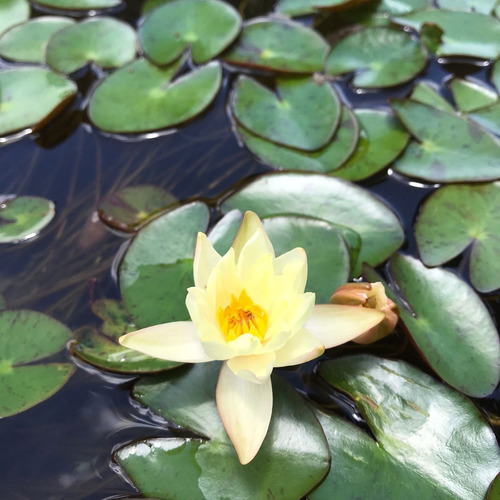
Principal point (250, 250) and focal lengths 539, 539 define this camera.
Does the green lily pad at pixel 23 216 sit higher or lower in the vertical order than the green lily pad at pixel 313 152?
lower

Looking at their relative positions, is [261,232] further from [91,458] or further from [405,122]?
[405,122]

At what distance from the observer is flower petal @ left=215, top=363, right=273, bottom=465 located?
1.30 m

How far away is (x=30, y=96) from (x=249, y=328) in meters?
1.56

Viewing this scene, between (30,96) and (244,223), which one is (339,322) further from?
(30,96)

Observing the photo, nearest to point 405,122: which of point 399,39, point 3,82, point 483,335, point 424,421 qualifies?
point 399,39

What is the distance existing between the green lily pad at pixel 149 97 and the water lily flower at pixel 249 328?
996 mm

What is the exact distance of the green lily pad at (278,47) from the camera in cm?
244

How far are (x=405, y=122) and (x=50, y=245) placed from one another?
4.77 feet

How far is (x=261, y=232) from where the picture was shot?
1.46 meters

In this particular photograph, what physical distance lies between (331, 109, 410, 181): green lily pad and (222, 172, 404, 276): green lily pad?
160mm

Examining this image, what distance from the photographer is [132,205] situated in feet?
6.58

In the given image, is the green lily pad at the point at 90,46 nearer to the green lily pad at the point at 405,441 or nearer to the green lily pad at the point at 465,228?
the green lily pad at the point at 465,228

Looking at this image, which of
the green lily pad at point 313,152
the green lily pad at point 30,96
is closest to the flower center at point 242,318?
the green lily pad at point 313,152

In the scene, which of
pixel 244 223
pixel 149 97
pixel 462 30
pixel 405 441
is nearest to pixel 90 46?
pixel 149 97
